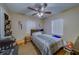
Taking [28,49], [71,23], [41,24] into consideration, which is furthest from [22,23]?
[71,23]

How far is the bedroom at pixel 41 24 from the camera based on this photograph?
1.74 m

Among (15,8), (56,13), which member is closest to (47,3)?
(56,13)

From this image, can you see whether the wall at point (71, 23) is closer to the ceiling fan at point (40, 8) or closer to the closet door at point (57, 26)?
the closet door at point (57, 26)

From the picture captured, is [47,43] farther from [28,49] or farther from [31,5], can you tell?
[31,5]

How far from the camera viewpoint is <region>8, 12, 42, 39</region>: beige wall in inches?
69.5

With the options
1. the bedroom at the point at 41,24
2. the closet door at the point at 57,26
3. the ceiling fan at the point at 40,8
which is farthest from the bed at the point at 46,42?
the ceiling fan at the point at 40,8

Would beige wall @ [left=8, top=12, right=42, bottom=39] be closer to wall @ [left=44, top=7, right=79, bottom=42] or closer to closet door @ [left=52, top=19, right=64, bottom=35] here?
closet door @ [left=52, top=19, right=64, bottom=35]

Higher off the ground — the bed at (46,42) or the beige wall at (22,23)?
the beige wall at (22,23)

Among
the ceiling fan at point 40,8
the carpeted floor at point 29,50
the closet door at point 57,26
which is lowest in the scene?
the carpeted floor at point 29,50

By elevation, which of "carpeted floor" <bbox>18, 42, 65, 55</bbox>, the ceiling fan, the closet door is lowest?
"carpeted floor" <bbox>18, 42, 65, 55</bbox>

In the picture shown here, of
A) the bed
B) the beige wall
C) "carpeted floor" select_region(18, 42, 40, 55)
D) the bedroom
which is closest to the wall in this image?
the bedroom

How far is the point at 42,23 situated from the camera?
1820 millimetres

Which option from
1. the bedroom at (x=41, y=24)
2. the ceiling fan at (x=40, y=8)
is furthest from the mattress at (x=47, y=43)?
the ceiling fan at (x=40, y=8)
